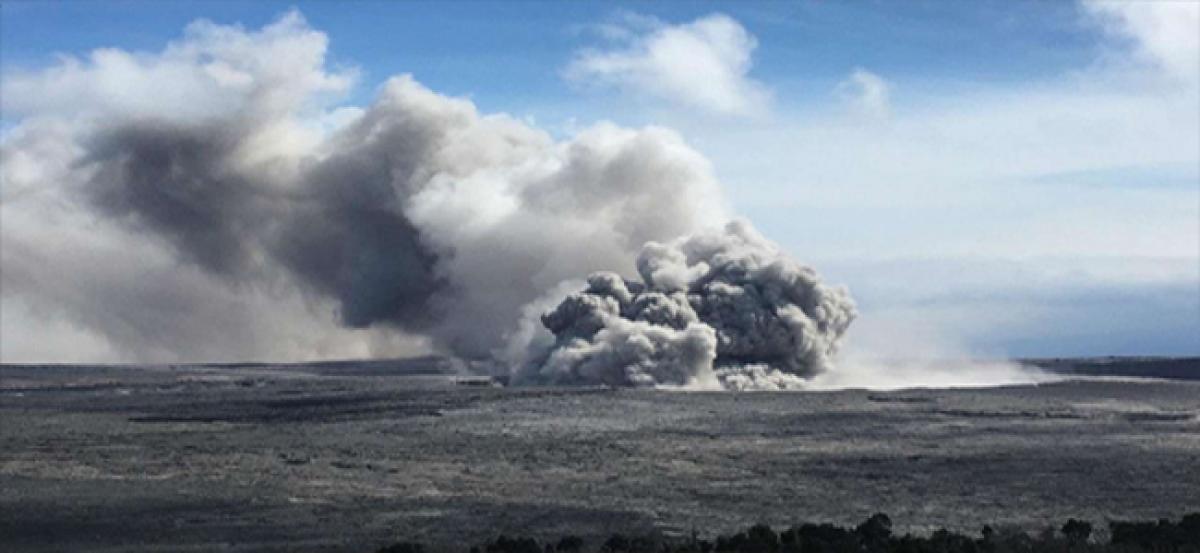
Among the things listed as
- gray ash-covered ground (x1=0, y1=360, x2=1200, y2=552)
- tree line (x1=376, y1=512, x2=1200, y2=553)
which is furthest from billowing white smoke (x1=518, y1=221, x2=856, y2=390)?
tree line (x1=376, y1=512, x2=1200, y2=553)

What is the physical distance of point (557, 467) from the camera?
203ft

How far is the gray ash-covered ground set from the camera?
45.5 m

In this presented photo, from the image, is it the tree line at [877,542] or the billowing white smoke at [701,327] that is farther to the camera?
the billowing white smoke at [701,327]

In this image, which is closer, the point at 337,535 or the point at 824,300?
the point at 337,535

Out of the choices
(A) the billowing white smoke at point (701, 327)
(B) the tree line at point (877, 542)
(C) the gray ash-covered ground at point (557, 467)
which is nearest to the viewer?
(B) the tree line at point (877, 542)

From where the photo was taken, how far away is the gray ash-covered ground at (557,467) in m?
45.5

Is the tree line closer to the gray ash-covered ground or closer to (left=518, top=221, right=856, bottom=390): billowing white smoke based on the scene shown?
the gray ash-covered ground

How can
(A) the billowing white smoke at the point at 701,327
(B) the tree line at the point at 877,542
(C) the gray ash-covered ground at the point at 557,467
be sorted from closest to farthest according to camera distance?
(B) the tree line at the point at 877,542 → (C) the gray ash-covered ground at the point at 557,467 → (A) the billowing white smoke at the point at 701,327

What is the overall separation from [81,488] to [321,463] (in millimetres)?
11078

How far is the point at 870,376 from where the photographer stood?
495 ft

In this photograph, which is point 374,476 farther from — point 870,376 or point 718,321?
point 870,376

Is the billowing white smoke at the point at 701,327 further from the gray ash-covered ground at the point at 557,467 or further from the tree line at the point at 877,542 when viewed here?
the tree line at the point at 877,542

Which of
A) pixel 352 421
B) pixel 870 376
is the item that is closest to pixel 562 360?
pixel 870 376

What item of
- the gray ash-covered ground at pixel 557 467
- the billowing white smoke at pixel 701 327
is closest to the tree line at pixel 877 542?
the gray ash-covered ground at pixel 557 467
